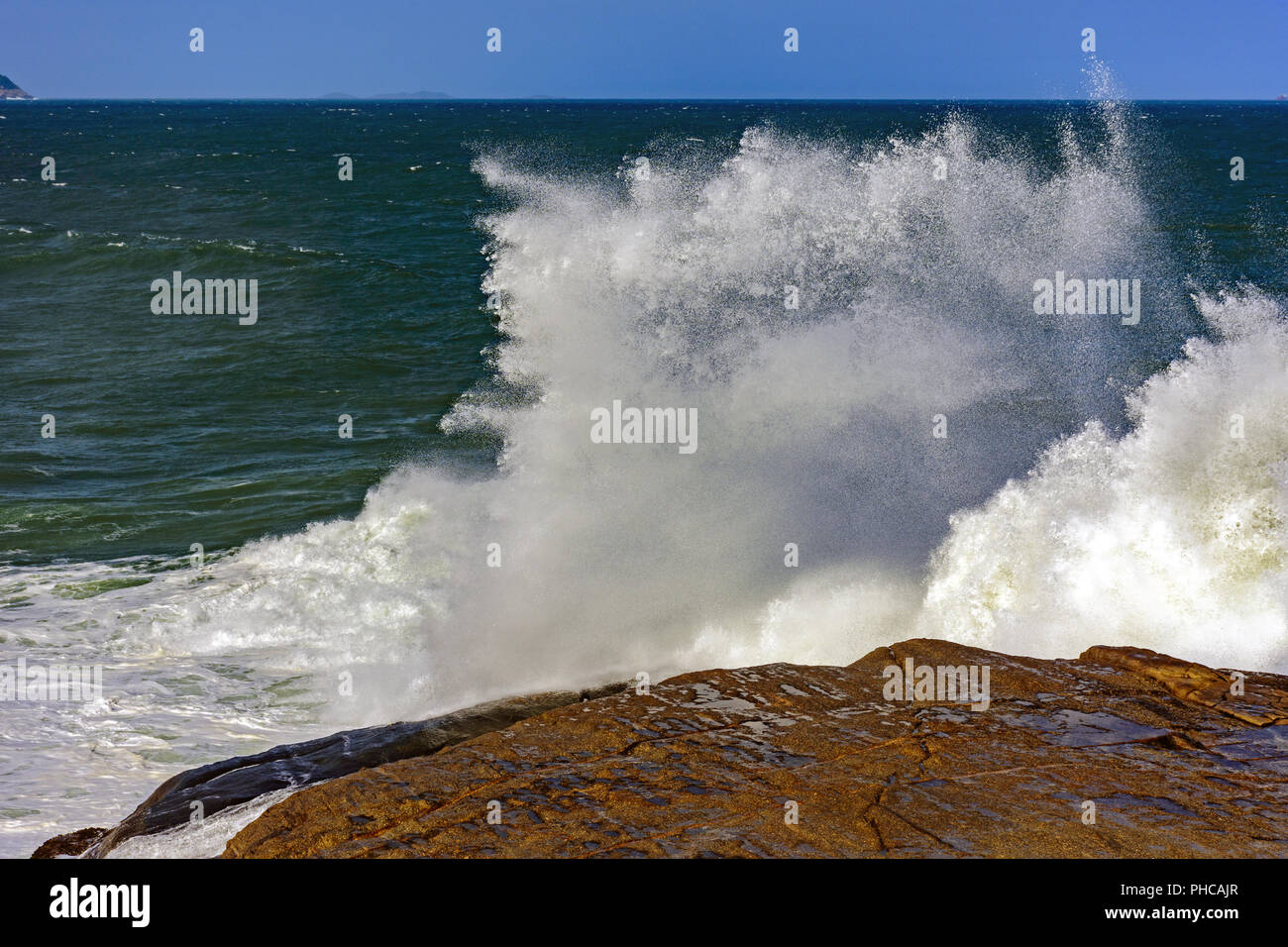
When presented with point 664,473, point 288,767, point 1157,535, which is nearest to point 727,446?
point 664,473

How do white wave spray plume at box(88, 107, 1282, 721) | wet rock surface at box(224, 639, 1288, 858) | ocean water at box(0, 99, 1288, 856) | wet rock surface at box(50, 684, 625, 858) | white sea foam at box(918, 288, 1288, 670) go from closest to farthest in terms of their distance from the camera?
wet rock surface at box(224, 639, 1288, 858) → wet rock surface at box(50, 684, 625, 858) → white sea foam at box(918, 288, 1288, 670) → ocean water at box(0, 99, 1288, 856) → white wave spray plume at box(88, 107, 1282, 721)

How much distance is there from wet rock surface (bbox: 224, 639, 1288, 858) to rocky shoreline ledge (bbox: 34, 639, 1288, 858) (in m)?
0.01

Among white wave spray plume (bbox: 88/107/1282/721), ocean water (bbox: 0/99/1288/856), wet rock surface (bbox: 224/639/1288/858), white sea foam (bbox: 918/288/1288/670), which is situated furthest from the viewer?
white wave spray plume (bbox: 88/107/1282/721)

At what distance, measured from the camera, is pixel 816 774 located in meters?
4.32

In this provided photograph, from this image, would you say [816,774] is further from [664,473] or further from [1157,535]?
[664,473]

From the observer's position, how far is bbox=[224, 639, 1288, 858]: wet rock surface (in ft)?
12.3

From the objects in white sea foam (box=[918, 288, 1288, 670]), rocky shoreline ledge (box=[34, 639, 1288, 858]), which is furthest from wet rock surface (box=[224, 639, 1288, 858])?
white sea foam (box=[918, 288, 1288, 670])

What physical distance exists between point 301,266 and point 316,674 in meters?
17.0

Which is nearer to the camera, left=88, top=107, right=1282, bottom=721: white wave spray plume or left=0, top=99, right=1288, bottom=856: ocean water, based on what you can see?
left=0, top=99, right=1288, bottom=856: ocean water

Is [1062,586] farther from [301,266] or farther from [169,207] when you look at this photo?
[169,207]

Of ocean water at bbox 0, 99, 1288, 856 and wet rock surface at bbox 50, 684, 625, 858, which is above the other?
ocean water at bbox 0, 99, 1288, 856

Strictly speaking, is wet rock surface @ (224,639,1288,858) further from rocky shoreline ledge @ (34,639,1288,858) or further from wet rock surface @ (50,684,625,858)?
→ wet rock surface @ (50,684,625,858)
